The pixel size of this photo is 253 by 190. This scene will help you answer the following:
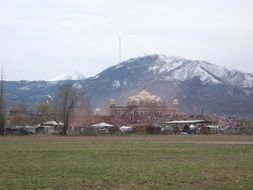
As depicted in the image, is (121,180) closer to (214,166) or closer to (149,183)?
(149,183)

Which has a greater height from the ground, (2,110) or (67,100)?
(67,100)

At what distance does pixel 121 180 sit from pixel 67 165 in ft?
22.7

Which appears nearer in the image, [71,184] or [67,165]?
[71,184]

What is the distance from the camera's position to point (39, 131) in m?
115

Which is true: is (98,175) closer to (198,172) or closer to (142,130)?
(198,172)

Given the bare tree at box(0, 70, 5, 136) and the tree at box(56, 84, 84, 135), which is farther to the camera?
the tree at box(56, 84, 84, 135)

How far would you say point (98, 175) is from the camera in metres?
21.3

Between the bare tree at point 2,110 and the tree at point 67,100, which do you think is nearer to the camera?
the bare tree at point 2,110

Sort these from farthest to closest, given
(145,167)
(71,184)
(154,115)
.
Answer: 1. (154,115)
2. (145,167)
3. (71,184)

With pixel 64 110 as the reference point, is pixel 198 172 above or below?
below

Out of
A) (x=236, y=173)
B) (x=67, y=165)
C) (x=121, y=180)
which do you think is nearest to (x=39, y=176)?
(x=121, y=180)

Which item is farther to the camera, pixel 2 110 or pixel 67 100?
pixel 67 100

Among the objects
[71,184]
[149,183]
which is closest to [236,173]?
[149,183]

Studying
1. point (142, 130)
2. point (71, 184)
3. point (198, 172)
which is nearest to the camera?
point (71, 184)
